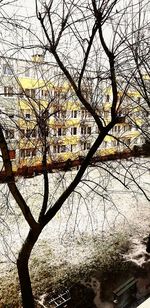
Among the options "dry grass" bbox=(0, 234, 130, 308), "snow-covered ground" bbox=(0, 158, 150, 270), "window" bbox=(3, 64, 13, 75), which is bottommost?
"dry grass" bbox=(0, 234, 130, 308)

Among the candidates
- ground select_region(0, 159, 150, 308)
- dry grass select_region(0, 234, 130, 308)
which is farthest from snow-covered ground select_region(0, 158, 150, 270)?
dry grass select_region(0, 234, 130, 308)

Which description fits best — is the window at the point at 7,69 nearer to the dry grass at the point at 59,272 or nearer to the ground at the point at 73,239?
the ground at the point at 73,239

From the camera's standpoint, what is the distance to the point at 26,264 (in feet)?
17.7

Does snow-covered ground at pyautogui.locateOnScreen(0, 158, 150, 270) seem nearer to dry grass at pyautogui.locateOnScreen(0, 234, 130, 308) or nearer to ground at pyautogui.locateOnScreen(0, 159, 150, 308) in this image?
ground at pyautogui.locateOnScreen(0, 159, 150, 308)

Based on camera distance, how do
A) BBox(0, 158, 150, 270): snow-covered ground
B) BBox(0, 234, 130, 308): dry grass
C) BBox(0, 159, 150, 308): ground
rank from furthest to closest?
1. BBox(0, 158, 150, 270): snow-covered ground
2. BBox(0, 159, 150, 308): ground
3. BBox(0, 234, 130, 308): dry grass

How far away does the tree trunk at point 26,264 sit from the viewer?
Answer: 204 inches

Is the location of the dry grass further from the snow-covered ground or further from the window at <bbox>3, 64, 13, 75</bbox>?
the window at <bbox>3, 64, 13, 75</bbox>

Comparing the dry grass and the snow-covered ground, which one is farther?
the snow-covered ground

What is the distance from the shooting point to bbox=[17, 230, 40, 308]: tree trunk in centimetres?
518

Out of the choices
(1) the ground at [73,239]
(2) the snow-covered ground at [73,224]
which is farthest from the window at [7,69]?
(2) the snow-covered ground at [73,224]

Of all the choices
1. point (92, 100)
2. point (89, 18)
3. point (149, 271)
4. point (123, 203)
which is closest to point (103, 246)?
point (149, 271)

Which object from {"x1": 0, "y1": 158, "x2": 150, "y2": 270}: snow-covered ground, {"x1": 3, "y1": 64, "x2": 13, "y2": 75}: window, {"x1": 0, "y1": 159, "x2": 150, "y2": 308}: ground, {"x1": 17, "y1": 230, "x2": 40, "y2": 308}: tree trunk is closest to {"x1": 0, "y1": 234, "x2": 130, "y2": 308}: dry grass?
{"x1": 0, "y1": 159, "x2": 150, "y2": 308}: ground

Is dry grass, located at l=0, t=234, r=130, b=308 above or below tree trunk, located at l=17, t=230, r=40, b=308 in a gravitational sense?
below

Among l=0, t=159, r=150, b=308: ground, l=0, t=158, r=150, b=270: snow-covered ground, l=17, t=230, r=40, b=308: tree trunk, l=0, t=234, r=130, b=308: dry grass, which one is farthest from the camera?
l=0, t=158, r=150, b=270: snow-covered ground
